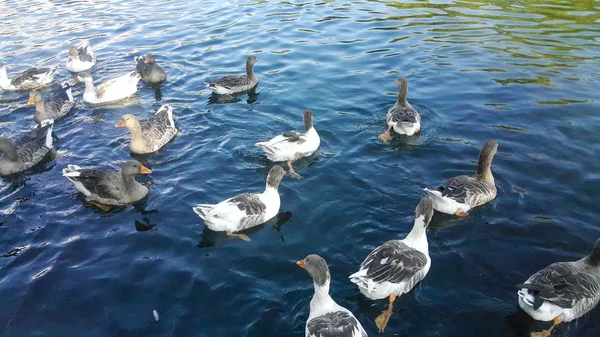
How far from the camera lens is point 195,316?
344 inches

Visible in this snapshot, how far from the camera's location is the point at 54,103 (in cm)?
1622

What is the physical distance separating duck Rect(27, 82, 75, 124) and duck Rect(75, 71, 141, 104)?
600mm

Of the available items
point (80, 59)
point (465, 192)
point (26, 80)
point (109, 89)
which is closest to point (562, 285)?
point (465, 192)

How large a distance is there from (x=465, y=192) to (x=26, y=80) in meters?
16.2

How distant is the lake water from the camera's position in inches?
355

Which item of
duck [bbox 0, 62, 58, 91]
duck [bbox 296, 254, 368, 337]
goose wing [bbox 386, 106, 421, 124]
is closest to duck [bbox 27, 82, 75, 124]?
duck [bbox 0, 62, 58, 91]

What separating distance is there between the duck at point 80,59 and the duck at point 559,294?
58.9 ft

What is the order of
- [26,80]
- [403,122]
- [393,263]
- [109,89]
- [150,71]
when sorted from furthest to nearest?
1. [150,71]
2. [26,80]
3. [109,89]
4. [403,122]
5. [393,263]

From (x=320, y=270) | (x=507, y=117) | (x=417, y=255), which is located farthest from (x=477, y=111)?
(x=320, y=270)

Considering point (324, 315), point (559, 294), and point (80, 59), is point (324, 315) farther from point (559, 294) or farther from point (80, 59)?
point (80, 59)

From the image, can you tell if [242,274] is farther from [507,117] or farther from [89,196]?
[507,117]

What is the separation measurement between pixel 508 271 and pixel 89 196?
9714 millimetres

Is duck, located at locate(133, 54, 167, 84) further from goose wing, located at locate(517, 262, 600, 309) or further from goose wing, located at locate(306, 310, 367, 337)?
goose wing, located at locate(517, 262, 600, 309)

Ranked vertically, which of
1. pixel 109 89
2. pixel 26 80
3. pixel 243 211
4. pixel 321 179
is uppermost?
pixel 26 80
